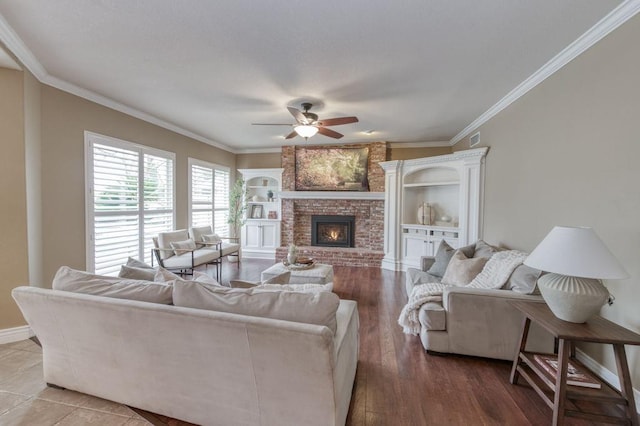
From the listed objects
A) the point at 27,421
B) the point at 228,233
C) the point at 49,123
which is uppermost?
the point at 49,123

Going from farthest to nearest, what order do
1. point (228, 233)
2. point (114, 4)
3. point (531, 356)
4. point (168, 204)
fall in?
point (228, 233)
point (168, 204)
point (531, 356)
point (114, 4)

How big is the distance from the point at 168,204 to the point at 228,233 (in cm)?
228

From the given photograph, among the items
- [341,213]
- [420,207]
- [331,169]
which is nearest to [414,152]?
[420,207]

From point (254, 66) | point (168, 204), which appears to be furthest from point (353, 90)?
point (168, 204)

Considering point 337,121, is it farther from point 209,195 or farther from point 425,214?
point 209,195

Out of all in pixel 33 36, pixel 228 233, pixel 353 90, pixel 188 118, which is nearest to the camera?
pixel 33 36

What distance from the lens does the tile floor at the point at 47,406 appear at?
170 cm

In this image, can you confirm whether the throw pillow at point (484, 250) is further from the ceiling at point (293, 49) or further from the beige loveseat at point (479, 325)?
the ceiling at point (293, 49)

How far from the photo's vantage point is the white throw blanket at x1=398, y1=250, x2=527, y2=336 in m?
2.55

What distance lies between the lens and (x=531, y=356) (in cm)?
208

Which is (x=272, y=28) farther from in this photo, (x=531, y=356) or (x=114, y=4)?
(x=531, y=356)

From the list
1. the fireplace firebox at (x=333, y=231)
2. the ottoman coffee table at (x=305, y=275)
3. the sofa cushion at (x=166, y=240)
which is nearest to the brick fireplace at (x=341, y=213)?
the fireplace firebox at (x=333, y=231)

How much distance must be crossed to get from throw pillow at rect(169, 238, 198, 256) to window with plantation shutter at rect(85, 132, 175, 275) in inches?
17.7

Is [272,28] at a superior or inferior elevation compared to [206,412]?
superior
